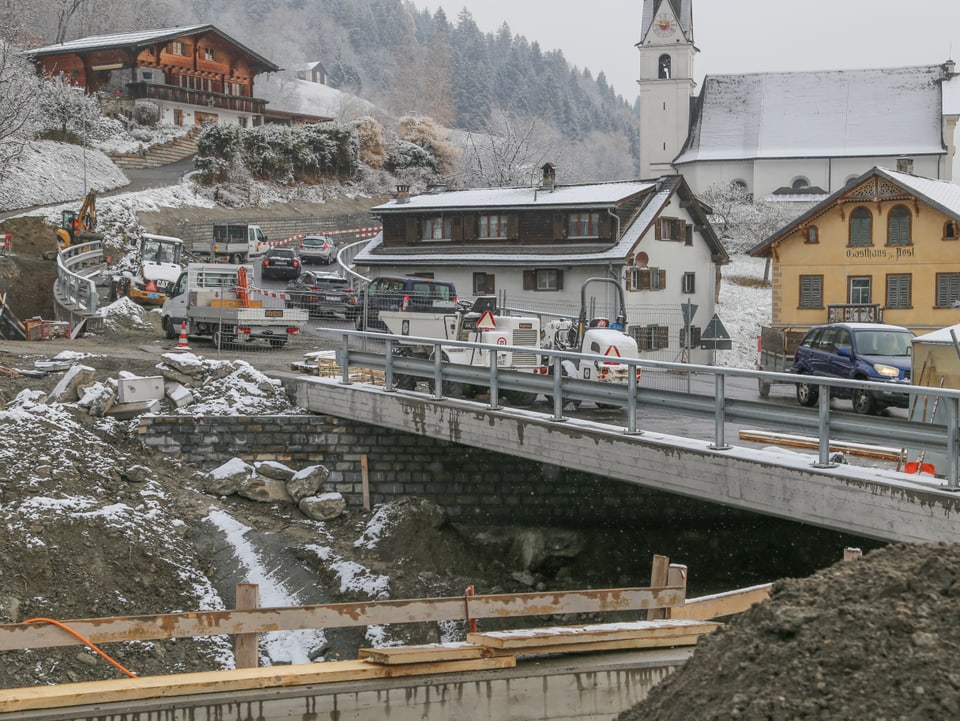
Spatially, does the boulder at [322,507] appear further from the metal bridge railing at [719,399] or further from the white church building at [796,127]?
the white church building at [796,127]

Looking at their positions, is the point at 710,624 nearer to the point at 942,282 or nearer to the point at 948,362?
the point at 948,362

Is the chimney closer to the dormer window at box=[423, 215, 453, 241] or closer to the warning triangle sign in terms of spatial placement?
the dormer window at box=[423, 215, 453, 241]

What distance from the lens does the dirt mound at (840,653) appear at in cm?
560

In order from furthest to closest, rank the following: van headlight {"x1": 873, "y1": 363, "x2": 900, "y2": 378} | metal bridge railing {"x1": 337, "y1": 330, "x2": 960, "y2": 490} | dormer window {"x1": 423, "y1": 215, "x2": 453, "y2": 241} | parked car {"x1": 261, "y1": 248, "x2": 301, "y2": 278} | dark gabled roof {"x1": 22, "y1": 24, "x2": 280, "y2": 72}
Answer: dark gabled roof {"x1": 22, "y1": 24, "x2": 280, "y2": 72}
dormer window {"x1": 423, "y1": 215, "x2": 453, "y2": 241}
parked car {"x1": 261, "y1": 248, "x2": 301, "y2": 278}
van headlight {"x1": 873, "y1": 363, "x2": 900, "y2": 378}
metal bridge railing {"x1": 337, "y1": 330, "x2": 960, "y2": 490}

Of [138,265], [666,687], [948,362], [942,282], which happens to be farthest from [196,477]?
[942,282]

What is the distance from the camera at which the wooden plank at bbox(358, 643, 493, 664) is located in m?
8.41

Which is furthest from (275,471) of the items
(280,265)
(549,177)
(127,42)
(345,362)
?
(127,42)

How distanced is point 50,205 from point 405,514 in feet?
131

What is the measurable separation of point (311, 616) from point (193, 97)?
68024mm

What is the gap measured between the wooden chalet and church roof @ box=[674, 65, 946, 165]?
3092 cm

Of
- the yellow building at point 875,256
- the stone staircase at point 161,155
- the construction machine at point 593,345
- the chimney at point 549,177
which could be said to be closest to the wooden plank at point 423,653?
the construction machine at point 593,345

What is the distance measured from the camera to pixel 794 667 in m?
5.92

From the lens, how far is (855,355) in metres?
22.0

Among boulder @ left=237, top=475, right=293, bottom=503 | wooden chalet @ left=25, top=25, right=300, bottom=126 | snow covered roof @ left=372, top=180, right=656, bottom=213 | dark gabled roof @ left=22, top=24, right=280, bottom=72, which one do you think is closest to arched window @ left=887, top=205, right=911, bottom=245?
snow covered roof @ left=372, top=180, right=656, bottom=213
